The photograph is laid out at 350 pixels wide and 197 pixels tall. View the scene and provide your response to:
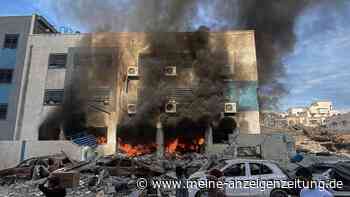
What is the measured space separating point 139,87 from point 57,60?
22.5ft

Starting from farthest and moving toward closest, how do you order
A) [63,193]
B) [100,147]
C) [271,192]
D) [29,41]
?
[29,41]
[100,147]
[271,192]
[63,193]

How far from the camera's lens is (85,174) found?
13719mm

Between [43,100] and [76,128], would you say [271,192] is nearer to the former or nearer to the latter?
[76,128]

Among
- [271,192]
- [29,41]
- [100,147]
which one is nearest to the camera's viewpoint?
[271,192]

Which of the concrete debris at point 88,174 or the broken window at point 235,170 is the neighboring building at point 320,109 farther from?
the broken window at point 235,170

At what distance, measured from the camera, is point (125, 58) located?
2248 cm

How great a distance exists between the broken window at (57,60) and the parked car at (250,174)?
17.5 m

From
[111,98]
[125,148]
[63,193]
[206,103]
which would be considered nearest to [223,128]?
[206,103]

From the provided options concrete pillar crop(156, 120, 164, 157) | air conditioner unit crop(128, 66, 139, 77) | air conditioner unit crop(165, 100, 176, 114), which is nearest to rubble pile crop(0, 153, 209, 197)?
concrete pillar crop(156, 120, 164, 157)

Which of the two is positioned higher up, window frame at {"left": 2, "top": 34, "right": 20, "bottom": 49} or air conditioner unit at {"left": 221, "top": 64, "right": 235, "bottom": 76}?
window frame at {"left": 2, "top": 34, "right": 20, "bottom": 49}

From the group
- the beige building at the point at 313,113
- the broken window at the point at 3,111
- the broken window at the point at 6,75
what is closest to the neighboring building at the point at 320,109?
the beige building at the point at 313,113

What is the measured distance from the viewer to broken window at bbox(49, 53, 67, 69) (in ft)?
73.8

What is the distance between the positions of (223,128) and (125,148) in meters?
7.02

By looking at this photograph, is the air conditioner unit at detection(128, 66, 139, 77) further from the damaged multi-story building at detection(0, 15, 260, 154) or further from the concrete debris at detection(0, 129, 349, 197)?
the concrete debris at detection(0, 129, 349, 197)
